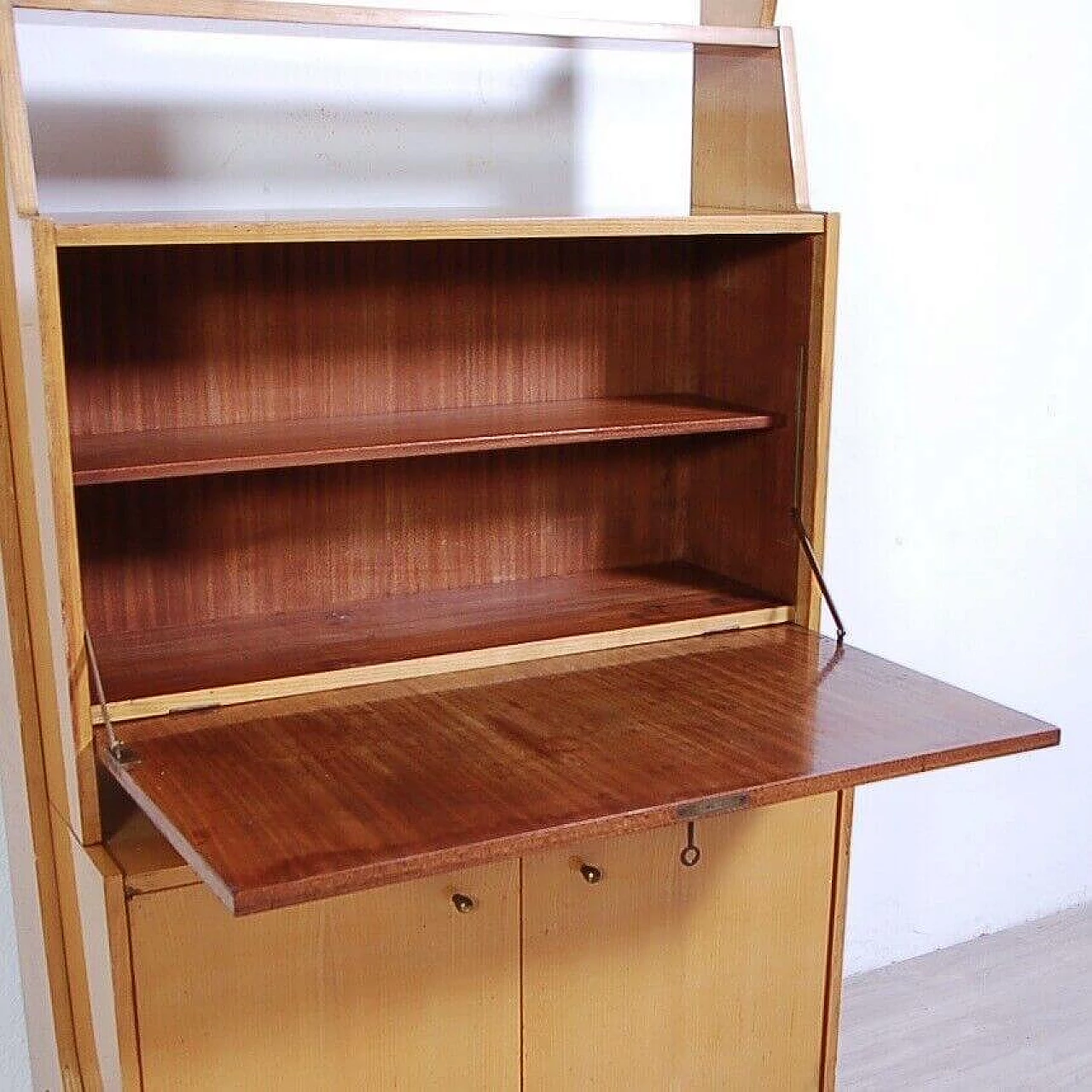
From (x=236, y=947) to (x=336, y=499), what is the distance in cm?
65

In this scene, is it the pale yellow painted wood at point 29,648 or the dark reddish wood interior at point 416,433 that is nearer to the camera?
the pale yellow painted wood at point 29,648

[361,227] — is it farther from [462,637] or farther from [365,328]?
[462,637]

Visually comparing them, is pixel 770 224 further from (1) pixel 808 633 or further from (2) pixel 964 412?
(2) pixel 964 412

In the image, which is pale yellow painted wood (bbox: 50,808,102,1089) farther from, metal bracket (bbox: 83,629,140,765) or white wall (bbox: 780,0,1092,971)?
white wall (bbox: 780,0,1092,971)

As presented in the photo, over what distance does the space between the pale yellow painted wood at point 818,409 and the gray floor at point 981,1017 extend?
103 cm

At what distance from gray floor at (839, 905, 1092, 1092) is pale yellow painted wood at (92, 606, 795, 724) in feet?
3.37

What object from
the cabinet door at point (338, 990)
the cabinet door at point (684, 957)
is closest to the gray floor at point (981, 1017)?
the cabinet door at point (684, 957)

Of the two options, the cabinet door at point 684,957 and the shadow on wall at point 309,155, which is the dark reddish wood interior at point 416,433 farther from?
the cabinet door at point 684,957

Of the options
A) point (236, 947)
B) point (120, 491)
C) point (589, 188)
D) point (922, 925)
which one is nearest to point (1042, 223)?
point (589, 188)

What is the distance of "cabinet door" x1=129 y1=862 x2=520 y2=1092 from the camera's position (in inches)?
69.4

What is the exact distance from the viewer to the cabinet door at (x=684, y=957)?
2.01 meters

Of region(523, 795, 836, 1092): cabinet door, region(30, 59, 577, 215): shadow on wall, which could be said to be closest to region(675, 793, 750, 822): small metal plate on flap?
region(523, 795, 836, 1092): cabinet door

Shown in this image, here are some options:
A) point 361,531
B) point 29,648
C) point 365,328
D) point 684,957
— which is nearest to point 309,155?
point 365,328

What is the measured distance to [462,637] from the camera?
2.01 metres
